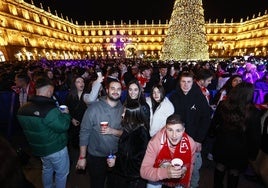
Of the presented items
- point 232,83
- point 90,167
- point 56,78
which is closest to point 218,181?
point 90,167

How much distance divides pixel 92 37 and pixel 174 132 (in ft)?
364

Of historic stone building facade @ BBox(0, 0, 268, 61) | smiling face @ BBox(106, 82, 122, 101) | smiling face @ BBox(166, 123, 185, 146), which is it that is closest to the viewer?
smiling face @ BBox(166, 123, 185, 146)

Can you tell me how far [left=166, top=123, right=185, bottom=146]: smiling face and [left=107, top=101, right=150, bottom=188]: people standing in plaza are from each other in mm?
641

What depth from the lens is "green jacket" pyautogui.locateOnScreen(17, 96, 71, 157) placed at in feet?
10.1

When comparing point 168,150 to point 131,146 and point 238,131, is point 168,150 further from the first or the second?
point 238,131

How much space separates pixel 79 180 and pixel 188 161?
10.1 ft

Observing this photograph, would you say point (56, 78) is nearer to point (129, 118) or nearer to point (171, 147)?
point (129, 118)

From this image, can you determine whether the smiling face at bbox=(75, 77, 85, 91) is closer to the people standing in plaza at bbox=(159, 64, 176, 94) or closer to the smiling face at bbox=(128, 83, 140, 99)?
the smiling face at bbox=(128, 83, 140, 99)

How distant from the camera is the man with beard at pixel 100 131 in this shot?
10.7ft

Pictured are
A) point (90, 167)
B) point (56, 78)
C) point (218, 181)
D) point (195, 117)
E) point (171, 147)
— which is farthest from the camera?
point (56, 78)

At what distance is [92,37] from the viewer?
10700cm

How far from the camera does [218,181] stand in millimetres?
3672

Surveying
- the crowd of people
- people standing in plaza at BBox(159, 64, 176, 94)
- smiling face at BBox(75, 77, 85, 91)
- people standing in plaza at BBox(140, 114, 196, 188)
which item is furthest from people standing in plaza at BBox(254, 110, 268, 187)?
people standing in plaza at BBox(159, 64, 176, 94)

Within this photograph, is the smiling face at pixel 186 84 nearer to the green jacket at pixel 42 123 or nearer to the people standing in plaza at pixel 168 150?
the people standing in plaza at pixel 168 150
